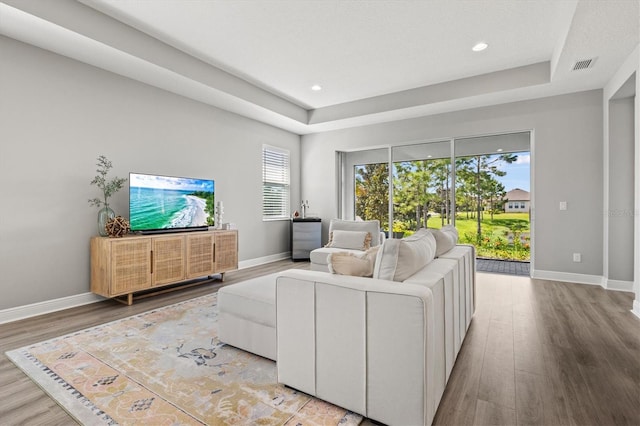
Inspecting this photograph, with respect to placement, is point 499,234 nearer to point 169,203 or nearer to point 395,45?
point 395,45

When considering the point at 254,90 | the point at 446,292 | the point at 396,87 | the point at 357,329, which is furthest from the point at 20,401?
the point at 396,87

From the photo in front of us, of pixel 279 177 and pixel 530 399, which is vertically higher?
pixel 279 177

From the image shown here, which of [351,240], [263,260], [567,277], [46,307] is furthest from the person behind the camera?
[263,260]

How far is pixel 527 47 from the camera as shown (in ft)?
12.0

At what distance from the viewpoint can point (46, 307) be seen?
10.3ft

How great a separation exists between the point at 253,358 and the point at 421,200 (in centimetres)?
437

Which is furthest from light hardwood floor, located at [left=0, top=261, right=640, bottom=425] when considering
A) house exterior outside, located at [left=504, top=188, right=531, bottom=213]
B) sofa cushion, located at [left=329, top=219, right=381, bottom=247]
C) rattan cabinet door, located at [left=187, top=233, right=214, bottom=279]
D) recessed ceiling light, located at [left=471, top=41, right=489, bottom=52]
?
recessed ceiling light, located at [left=471, top=41, right=489, bottom=52]

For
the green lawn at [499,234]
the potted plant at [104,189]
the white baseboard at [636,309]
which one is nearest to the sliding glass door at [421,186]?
the green lawn at [499,234]

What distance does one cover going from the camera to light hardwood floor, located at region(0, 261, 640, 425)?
63.1 inches

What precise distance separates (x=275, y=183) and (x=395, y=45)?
3472mm

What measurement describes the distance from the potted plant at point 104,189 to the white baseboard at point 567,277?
5.79m

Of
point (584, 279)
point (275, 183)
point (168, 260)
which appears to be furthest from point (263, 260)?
point (584, 279)

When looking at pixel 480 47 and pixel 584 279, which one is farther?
pixel 584 279

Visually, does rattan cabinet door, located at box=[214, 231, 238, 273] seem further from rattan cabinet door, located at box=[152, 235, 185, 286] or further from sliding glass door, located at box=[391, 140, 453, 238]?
sliding glass door, located at box=[391, 140, 453, 238]
